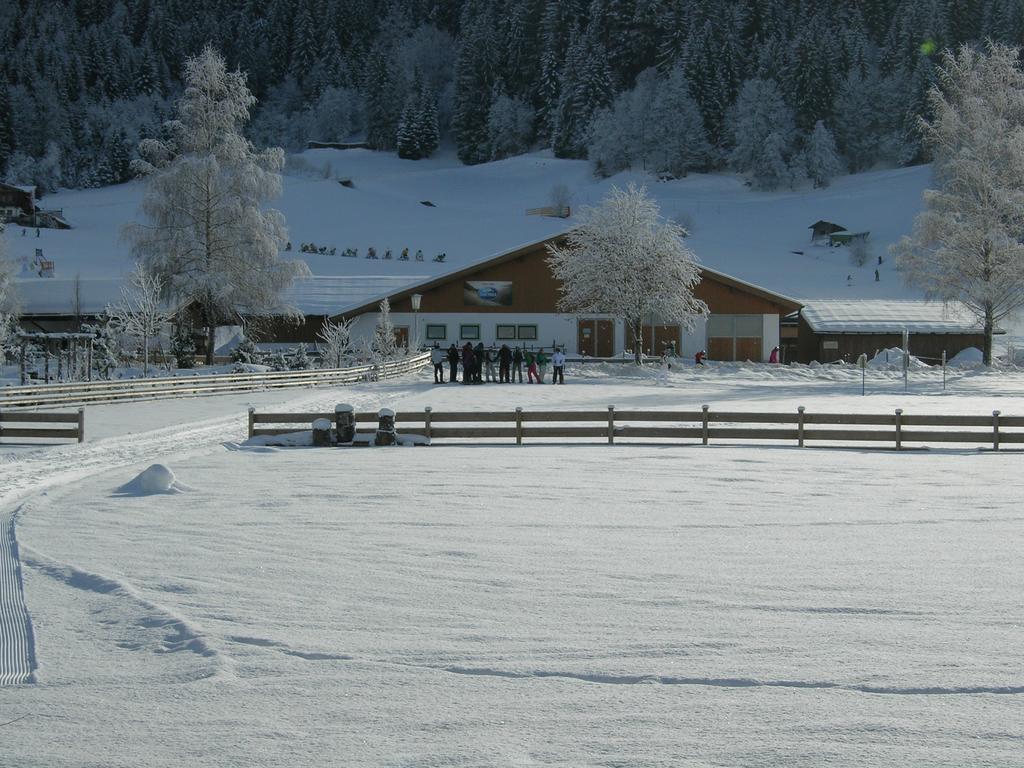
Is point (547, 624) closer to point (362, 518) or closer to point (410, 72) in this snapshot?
point (362, 518)

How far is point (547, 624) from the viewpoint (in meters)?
7.84

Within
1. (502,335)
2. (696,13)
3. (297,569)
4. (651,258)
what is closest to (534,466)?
(297,569)

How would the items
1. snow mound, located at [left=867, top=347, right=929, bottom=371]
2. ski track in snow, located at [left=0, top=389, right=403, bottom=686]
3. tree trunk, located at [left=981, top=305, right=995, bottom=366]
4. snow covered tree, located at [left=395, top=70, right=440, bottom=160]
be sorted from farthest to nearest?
snow covered tree, located at [left=395, top=70, right=440, bottom=160], snow mound, located at [left=867, top=347, right=929, bottom=371], tree trunk, located at [left=981, top=305, right=995, bottom=366], ski track in snow, located at [left=0, top=389, right=403, bottom=686]

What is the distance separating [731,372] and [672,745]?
38.8m

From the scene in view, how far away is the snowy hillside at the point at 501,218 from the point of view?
7406cm

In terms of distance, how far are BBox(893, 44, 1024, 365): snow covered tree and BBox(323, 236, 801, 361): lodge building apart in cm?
961

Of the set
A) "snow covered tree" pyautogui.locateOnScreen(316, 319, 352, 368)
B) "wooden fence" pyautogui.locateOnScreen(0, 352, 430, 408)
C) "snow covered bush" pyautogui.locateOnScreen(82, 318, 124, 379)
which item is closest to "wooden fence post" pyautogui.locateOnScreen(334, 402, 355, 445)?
"wooden fence" pyautogui.locateOnScreen(0, 352, 430, 408)

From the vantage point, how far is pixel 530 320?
5425 cm

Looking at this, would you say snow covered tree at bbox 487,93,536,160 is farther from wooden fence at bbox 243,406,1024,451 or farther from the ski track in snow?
wooden fence at bbox 243,406,1024,451

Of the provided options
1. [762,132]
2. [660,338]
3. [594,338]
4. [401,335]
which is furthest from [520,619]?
[762,132]

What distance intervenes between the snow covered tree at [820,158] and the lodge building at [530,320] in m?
66.3

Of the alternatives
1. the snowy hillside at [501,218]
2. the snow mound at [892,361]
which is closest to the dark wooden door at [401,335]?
the snowy hillside at [501,218]

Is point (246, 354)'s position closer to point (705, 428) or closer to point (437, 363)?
point (437, 363)

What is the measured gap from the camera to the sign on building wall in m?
53.9
